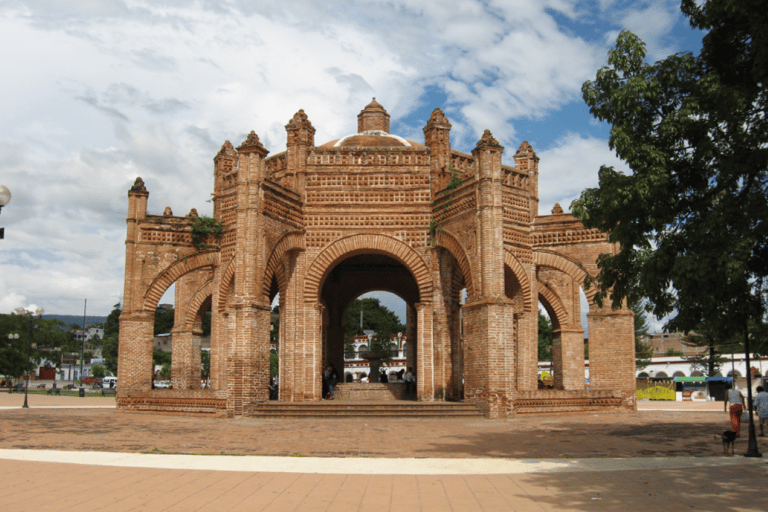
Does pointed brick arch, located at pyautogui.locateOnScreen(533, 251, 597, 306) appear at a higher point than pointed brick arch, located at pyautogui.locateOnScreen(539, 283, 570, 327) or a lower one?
higher

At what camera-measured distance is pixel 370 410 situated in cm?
1566

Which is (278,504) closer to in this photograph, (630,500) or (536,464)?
(630,500)

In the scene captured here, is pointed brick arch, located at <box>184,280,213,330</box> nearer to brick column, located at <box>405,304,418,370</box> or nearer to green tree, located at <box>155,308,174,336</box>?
brick column, located at <box>405,304,418,370</box>

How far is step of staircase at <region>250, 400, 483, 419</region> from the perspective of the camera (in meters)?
15.5

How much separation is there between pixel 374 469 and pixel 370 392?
1232cm

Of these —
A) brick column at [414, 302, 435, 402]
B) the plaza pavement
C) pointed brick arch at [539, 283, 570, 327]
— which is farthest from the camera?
pointed brick arch at [539, 283, 570, 327]

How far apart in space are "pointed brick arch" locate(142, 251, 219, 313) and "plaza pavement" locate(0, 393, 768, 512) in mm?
6412

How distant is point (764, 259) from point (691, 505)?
3473 millimetres

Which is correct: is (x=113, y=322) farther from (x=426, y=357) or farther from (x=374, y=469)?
(x=374, y=469)

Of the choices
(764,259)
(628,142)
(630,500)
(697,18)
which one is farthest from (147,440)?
(697,18)

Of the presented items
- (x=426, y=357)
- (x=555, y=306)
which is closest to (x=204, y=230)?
(x=426, y=357)

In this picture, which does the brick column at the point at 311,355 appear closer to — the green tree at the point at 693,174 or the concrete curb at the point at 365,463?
the concrete curb at the point at 365,463

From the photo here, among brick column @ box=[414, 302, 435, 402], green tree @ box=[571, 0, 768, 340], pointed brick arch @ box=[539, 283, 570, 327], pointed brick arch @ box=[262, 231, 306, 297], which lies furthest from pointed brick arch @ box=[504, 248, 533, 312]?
green tree @ box=[571, 0, 768, 340]

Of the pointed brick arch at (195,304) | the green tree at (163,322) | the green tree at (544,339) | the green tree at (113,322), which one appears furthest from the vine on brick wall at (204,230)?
the green tree at (113,322)
